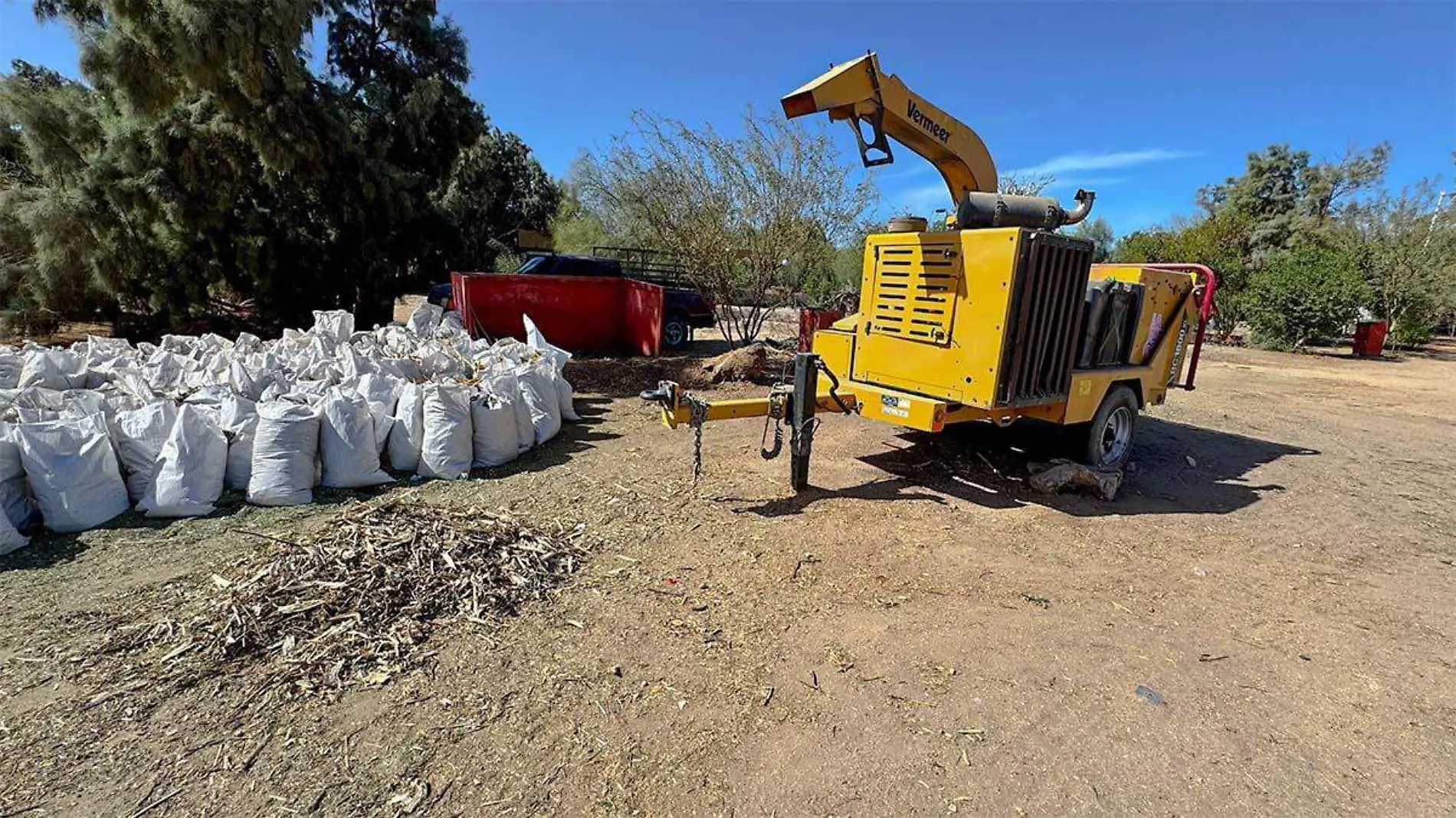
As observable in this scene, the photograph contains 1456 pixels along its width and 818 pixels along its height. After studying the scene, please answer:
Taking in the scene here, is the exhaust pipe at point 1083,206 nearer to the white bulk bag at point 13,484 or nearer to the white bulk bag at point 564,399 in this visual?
the white bulk bag at point 564,399

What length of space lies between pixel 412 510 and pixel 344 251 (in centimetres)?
1042

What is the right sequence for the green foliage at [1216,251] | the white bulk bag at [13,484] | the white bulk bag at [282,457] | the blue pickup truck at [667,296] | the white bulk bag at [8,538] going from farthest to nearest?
1. the green foliage at [1216,251]
2. the blue pickup truck at [667,296]
3. the white bulk bag at [282,457]
4. the white bulk bag at [13,484]
5. the white bulk bag at [8,538]

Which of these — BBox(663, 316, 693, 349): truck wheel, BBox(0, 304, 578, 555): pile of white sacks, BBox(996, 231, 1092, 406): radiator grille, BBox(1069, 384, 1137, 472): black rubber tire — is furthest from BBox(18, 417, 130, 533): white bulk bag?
BBox(663, 316, 693, 349): truck wheel

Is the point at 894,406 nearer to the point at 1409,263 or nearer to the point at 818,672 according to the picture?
the point at 818,672

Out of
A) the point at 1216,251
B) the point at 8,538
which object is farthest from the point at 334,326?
the point at 1216,251

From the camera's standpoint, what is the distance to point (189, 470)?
12.8 feet

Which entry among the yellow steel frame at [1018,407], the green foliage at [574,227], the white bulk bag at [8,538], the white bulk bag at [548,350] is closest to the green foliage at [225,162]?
the white bulk bag at [548,350]

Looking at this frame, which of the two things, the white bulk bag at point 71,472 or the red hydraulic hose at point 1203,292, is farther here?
the red hydraulic hose at point 1203,292

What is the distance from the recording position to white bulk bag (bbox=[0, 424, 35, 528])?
11.1 feet

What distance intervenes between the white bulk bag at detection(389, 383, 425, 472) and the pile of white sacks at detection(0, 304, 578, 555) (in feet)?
0.03

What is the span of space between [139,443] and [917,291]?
5163 mm

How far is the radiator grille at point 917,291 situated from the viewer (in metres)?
4.45

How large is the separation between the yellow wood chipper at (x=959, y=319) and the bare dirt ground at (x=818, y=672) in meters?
0.72

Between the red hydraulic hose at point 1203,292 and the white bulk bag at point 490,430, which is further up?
the red hydraulic hose at point 1203,292
